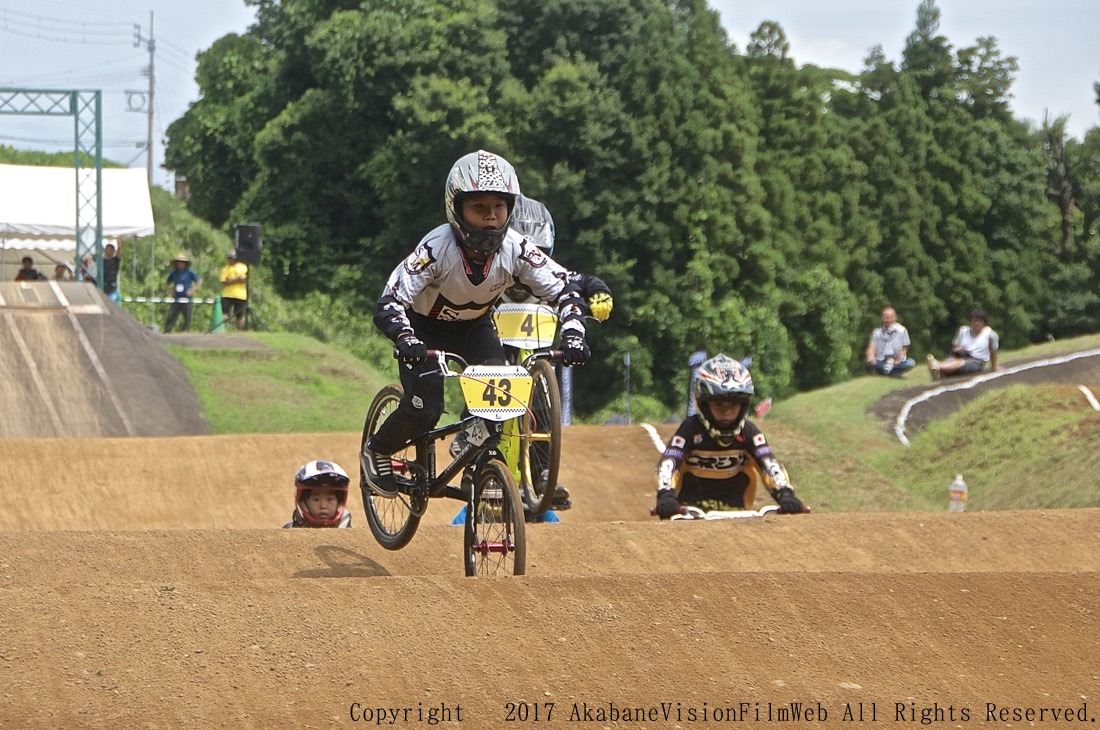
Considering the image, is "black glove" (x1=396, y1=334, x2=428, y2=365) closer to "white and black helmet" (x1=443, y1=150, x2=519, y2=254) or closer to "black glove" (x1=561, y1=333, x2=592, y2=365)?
"white and black helmet" (x1=443, y1=150, x2=519, y2=254)

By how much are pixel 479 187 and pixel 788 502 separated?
3.64 metres

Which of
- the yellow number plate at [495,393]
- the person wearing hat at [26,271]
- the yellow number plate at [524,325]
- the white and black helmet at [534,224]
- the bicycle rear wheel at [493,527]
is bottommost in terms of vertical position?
the bicycle rear wheel at [493,527]

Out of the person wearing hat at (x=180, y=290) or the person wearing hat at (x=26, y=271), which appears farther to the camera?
the person wearing hat at (x=26, y=271)

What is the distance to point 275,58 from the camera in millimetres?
49781

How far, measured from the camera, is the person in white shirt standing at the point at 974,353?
22.3m

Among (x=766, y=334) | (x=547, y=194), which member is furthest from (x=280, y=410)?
(x=766, y=334)

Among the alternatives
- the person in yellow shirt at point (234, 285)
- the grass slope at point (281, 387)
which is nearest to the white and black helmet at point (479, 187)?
the grass slope at point (281, 387)

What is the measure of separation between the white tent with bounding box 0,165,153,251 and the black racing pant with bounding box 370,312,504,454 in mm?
27735

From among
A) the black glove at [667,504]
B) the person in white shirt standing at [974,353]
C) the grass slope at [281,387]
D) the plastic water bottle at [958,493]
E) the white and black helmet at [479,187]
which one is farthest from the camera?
the person in white shirt standing at [974,353]

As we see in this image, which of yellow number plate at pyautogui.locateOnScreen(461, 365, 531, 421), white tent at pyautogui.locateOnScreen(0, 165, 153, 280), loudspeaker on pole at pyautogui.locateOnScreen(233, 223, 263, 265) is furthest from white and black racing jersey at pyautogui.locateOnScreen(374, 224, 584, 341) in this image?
white tent at pyautogui.locateOnScreen(0, 165, 153, 280)

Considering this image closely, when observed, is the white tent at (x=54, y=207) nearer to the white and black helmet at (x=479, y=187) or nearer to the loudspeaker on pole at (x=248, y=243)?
the loudspeaker on pole at (x=248, y=243)

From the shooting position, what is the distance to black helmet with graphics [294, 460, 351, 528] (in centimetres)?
1005

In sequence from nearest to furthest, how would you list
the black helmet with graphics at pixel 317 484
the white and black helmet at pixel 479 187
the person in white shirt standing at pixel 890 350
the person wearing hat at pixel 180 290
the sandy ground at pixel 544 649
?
the sandy ground at pixel 544 649 < the white and black helmet at pixel 479 187 < the black helmet with graphics at pixel 317 484 < the person in white shirt standing at pixel 890 350 < the person wearing hat at pixel 180 290

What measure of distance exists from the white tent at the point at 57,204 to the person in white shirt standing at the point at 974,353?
20.6 metres
